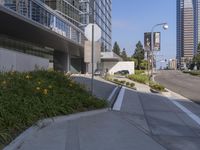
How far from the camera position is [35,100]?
1199 cm

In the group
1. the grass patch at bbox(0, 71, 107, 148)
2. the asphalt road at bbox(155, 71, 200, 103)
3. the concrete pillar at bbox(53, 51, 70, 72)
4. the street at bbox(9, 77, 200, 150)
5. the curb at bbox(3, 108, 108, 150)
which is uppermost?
the concrete pillar at bbox(53, 51, 70, 72)

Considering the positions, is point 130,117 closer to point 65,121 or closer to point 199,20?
point 65,121

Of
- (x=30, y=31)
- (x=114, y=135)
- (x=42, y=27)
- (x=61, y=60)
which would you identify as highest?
(x=42, y=27)

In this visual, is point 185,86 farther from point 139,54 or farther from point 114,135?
point 139,54

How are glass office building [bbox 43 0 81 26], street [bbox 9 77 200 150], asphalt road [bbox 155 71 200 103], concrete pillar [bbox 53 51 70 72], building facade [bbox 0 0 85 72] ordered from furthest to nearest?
concrete pillar [bbox 53 51 70 72]
glass office building [bbox 43 0 81 26]
asphalt road [bbox 155 71 200 103]
building facade [bbox 0 0 85 72]
street [bbox 9 77 200 150]

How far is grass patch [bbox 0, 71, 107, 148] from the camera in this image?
9909 mm

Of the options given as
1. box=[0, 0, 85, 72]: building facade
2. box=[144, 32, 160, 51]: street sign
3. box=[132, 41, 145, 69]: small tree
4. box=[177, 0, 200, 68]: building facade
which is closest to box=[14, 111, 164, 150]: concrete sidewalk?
box=[0, 0, 85, 72]: building facade

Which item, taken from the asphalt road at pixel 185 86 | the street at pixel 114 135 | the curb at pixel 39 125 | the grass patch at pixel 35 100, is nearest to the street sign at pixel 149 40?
the asphalt road at pixel 185 86

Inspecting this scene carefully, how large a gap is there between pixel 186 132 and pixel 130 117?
10.3 ft

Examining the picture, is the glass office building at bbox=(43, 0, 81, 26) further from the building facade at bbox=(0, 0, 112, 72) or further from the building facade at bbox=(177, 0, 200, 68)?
the building facade at bbox=(177, 0, 200, 68)

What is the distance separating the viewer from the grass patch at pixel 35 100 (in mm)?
9909

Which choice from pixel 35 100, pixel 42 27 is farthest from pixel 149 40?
pixel 35 100

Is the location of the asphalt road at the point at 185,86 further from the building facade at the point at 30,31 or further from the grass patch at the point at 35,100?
the grass patch at the point at 35,100

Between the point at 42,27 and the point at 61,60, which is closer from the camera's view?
the point at 42,27
